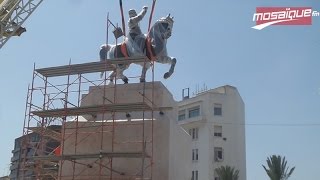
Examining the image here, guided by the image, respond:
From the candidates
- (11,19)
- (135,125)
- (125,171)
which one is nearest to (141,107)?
(135,125)

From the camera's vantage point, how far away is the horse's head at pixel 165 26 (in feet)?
86.6

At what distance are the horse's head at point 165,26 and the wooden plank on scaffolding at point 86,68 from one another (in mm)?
2879

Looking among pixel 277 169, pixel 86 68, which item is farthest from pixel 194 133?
pixel 86 68

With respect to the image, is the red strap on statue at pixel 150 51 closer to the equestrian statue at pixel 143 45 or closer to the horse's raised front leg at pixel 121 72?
the equestrian statue at pixel 143 45

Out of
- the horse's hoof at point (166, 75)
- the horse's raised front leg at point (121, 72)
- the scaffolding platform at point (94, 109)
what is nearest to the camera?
the scaffolding platform at point (94, 109)

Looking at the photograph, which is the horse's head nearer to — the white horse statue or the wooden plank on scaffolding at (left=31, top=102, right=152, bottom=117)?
the white horse statue

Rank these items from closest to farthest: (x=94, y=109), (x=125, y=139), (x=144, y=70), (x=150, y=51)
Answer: (x=94, y=109)
(x=125, y=139)
(x=144, y=70)
(x=150, y=51)

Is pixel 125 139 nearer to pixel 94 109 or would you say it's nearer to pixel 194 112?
pixel 94 109

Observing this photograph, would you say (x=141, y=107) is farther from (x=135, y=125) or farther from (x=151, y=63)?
(x=151, y=63)

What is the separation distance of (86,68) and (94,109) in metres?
2.29

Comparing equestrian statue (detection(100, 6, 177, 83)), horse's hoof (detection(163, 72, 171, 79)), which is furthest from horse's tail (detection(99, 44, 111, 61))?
horse's hoof (detection(163, 72, 171, 79))
